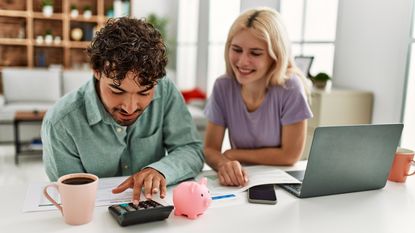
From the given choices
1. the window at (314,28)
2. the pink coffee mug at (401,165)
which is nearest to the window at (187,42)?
the window at (314,28)

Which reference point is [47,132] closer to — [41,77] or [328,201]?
[328,201]

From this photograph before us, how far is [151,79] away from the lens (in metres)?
1.05

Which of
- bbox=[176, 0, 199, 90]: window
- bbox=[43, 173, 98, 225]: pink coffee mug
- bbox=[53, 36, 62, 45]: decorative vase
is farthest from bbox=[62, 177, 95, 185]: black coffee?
bbox=[53, 36, 62, 45]: decorative vase

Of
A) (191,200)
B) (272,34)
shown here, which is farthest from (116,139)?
(272,34)

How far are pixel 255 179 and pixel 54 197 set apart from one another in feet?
1.86

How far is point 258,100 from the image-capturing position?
1603mm

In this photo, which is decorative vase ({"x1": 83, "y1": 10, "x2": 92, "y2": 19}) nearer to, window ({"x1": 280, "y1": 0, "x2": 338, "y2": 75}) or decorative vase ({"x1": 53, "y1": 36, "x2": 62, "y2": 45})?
decorative vase ({"x1": 53, "y1": 36, "x2": 62, "y2": 45})

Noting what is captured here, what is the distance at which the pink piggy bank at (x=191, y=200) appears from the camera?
918 mm

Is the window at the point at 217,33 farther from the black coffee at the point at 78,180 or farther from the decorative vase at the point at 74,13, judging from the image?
the black coffee at the point at 78,180

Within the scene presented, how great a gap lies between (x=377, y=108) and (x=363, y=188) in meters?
1.62

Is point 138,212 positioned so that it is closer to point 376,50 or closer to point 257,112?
point 257,112

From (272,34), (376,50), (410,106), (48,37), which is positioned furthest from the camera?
(48,37)

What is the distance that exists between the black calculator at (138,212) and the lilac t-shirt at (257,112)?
2.41 feet

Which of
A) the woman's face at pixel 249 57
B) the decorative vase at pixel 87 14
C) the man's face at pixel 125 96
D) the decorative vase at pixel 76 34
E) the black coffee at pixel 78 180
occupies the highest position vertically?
the decorative vase at pixel 87 14
